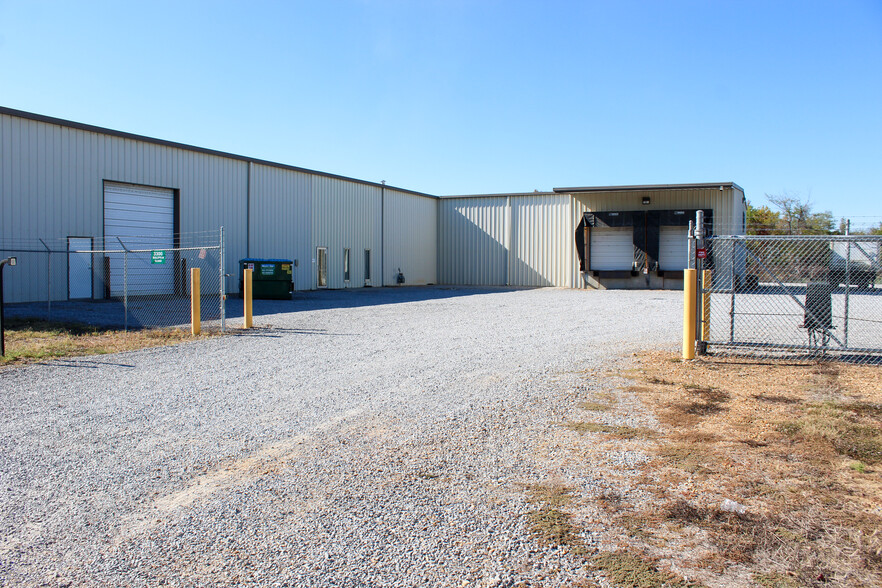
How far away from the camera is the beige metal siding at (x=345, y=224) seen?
29484 millimetres

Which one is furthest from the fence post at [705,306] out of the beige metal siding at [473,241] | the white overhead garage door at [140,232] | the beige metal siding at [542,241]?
the beige metal siding at [473,241]

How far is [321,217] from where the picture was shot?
29.5m

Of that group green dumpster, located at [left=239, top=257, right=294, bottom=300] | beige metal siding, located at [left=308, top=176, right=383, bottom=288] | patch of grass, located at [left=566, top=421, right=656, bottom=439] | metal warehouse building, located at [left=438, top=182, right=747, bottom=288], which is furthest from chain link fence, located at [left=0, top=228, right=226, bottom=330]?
metal warehouse building, located at [left=438, top=182, right=747, bottom=288]

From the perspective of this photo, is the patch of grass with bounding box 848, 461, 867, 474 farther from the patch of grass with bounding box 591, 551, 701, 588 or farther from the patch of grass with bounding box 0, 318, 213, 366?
the patch of grass with bounding box 0, 318, 213, 366

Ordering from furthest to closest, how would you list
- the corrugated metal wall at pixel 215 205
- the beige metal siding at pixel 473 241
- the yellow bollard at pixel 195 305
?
the beige metal siding at pixel 473 241 → the corrugated metal wall at pixel 215 205 → the yellow bollard at pixel 195 305

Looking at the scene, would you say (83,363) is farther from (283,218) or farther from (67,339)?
(283,218)

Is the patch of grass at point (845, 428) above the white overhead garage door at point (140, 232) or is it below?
below

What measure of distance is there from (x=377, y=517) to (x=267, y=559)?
74 centimetres

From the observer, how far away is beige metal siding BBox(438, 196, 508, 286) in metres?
35.4

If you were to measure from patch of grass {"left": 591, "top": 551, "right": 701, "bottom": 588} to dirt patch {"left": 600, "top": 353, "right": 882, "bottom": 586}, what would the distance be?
0.12m

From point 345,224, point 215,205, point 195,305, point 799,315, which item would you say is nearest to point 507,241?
point 345,224

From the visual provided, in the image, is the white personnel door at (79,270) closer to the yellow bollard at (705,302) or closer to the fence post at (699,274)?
the fence post at (699,274)

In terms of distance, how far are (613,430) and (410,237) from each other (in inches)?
1191

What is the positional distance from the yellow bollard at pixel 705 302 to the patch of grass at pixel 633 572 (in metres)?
6.94
